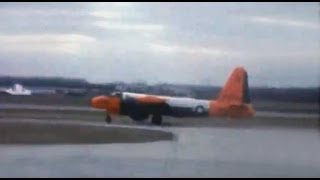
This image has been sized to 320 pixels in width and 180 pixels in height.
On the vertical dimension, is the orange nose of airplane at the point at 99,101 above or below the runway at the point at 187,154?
above

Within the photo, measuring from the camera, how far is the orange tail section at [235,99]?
2.15m

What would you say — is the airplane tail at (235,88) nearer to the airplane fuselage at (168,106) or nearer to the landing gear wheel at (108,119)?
the airplane fuselage at (168,106)

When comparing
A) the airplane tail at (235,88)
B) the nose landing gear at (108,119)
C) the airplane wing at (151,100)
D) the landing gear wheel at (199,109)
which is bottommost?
the nose landing gear at (108,119)

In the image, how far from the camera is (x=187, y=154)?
222cm

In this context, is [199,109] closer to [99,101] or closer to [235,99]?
[235,99]

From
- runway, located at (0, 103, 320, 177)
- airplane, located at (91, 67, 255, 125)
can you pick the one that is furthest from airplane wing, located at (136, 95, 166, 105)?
runway, located at (0, 103, 320, 177)

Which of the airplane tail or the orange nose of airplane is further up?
the airplane tail

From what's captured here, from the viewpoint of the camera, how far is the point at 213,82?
84.6 inches

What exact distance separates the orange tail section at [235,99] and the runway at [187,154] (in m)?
0.05

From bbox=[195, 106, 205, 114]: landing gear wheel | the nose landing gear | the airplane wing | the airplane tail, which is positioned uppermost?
the airplane tail

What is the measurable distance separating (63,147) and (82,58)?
1.40ft

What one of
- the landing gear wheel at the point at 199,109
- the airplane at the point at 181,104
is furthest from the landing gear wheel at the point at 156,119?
the landing gear wheel at the point at 199,109

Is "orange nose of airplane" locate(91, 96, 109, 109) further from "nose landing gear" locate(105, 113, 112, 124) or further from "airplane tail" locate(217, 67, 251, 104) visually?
"airplane tail" locate(217, 67, 251, 104)

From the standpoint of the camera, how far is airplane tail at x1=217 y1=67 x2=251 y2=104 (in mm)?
2145
